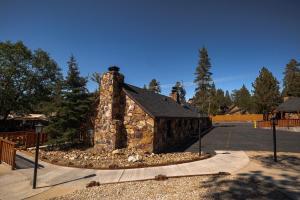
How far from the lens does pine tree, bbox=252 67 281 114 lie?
51719 mm

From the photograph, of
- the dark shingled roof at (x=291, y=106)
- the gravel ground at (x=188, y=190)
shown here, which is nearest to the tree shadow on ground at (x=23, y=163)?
the gravel ground at (x=188, y=190)

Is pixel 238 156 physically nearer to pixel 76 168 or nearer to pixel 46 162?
pixel 76 168

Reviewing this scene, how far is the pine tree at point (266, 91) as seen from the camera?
170 ft

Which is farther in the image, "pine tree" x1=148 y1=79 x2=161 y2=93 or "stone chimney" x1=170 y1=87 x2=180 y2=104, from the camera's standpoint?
"pine tree" x1=148 y1=79 x2=161 y2=93

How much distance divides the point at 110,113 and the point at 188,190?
897cm

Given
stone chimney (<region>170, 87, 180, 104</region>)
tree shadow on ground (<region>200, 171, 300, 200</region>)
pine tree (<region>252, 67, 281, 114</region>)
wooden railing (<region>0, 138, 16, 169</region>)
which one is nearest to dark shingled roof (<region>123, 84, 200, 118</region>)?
tree shadow on ground (<region>200, 171, 300, 200</region>)

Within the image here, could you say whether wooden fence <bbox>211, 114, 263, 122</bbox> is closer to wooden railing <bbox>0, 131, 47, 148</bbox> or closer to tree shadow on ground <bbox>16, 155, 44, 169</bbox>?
wooden railing <bbox>0, 131, 47, 148</bbox>

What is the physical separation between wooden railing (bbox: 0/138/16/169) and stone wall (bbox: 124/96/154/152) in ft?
23.1

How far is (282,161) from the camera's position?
11938 millimetres

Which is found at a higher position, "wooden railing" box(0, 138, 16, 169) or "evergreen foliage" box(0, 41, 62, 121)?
"evergreen foliage" box(0, 41, 62, 121)

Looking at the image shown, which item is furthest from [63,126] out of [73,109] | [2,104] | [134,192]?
[2,104]

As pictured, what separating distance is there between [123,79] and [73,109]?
4495mm

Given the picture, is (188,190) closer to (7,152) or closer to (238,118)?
(7,152)

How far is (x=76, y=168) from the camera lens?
35.9ft
